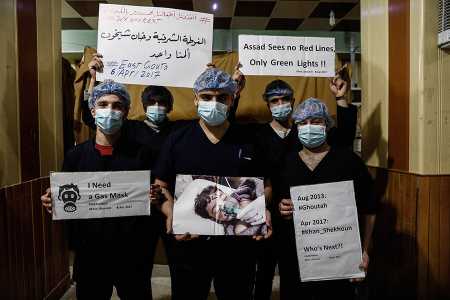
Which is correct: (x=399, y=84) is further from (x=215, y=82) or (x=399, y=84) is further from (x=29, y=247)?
(x=29, y=247)

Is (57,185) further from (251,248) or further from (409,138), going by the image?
(409,138)

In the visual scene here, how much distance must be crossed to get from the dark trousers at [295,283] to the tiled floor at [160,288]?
4.23 ft

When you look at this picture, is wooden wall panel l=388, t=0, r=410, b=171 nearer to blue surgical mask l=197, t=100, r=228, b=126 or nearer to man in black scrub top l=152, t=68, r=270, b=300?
man in black scrub top l=152, t=68, r=270, b=300

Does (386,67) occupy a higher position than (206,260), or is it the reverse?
(386,67)

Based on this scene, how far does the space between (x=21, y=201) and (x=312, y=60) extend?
188cm

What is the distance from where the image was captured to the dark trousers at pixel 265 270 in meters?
2.10

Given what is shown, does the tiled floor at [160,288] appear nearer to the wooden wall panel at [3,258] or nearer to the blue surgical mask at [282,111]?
the wooden wall panel at [3,258]

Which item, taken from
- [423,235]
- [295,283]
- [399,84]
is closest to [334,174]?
[295,283]

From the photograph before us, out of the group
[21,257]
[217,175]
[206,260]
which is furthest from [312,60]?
[21,257]

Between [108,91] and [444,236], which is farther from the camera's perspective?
[444,236]

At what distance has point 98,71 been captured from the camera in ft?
5.94

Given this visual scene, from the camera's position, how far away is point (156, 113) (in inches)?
84.2

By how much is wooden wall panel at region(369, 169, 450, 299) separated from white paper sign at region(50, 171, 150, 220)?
1384mm

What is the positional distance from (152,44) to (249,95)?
1.45 m
